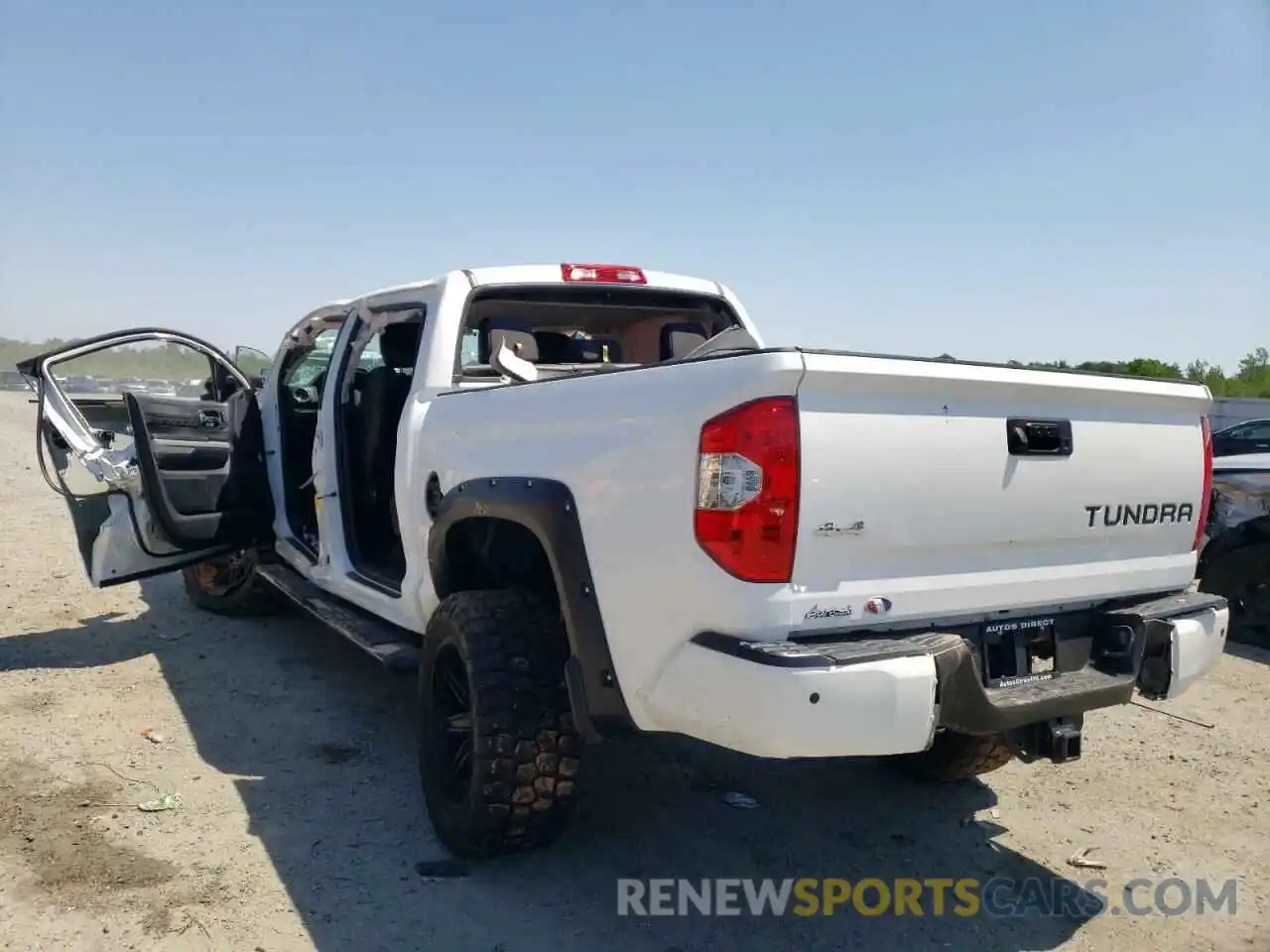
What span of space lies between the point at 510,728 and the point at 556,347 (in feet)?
7.43

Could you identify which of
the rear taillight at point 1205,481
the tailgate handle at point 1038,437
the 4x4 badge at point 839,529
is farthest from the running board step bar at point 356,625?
the rear taillight at point 1205,481

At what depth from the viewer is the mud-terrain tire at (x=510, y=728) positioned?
317 centimetres

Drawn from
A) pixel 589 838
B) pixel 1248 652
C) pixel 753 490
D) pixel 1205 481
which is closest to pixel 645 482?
pixel 753 490

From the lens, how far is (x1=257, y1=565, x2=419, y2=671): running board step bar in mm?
3998

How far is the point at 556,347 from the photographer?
4871mm

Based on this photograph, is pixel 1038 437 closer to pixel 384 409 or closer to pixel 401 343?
pixel 401 343

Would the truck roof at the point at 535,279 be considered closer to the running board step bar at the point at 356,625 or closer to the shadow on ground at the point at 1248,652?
the running board step bar at the point at 356,625

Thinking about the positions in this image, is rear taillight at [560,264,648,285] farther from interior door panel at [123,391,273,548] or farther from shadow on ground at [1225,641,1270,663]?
shadow on ground at [1225,641,1270,663]

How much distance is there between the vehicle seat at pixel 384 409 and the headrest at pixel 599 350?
0.82m

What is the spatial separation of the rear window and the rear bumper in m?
2.38

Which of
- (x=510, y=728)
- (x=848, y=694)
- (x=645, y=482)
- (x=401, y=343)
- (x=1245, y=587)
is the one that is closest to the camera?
(x=848, y=694)

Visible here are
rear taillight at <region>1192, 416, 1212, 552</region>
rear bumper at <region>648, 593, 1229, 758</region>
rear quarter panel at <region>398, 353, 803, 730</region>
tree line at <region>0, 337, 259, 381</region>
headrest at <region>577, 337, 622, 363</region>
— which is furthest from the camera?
tree line at <region>0, 337, 259, 381</region>

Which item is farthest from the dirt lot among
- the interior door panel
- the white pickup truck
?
the interior door panel

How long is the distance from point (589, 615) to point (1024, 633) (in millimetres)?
1323
